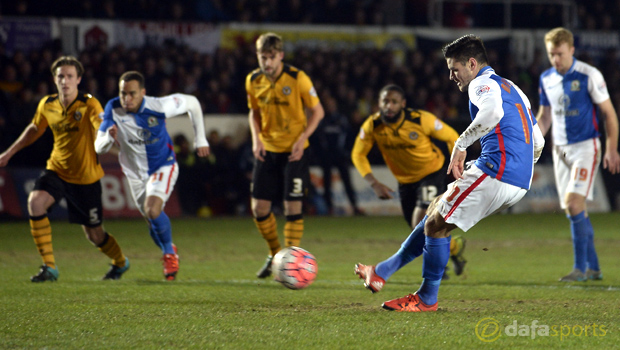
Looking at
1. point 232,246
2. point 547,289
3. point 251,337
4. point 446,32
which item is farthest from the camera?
point 446,32

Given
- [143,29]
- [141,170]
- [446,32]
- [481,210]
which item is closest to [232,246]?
[141,170]

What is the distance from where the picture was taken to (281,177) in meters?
7.96

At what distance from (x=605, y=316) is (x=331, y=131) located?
35.8 feet

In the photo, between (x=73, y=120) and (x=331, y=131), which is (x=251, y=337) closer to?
(x=73, y=120)

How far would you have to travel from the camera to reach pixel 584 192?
7.59 metres

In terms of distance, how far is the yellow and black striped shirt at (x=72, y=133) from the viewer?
7457 mm

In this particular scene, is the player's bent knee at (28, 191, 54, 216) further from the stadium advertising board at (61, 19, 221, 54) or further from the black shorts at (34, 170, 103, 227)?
the stadium advertising board at (61, 19, 221, 54)

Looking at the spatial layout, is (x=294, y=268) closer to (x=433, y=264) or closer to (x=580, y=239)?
(x=433, y=264)

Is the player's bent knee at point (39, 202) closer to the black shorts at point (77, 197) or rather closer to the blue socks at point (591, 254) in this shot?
the black shorts at point (77, 197)

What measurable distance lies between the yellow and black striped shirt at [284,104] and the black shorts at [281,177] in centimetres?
12

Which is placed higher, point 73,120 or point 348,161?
point 73,120

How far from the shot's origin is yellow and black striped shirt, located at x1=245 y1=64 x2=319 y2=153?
776 centimetres

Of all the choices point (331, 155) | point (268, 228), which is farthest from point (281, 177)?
point (331, 155)

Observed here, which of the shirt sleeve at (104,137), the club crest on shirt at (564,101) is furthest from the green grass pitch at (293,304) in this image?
the club crest on shirt at (564,101)
